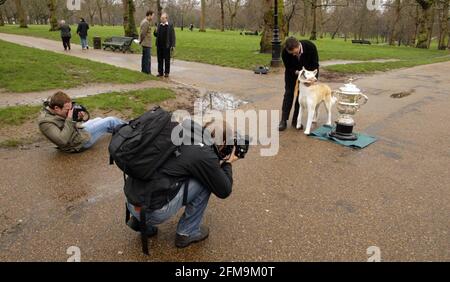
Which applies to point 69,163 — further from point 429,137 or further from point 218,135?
point 429,137


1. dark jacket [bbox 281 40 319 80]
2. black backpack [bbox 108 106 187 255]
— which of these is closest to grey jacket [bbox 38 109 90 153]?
black backpack [bbox 108 106 187 255]

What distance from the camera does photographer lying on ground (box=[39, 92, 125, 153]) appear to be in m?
5.26

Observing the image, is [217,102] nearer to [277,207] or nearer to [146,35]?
[146,35]

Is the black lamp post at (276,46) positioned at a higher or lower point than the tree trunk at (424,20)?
lower

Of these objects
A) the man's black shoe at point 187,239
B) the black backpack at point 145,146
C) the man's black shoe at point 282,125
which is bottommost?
the man's black shoe at point 187,239

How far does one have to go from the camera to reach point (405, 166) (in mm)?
5426

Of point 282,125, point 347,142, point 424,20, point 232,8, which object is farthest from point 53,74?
point 232,8

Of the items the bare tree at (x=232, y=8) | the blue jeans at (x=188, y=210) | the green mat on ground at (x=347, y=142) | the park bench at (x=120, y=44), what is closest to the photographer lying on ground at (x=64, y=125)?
the blue jeans at (x=188, y=210)

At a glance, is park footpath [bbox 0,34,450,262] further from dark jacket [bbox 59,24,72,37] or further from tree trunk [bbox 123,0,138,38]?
tree trunk [bbox 123,0,138,38]

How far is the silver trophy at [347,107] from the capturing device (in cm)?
613

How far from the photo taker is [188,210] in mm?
3354

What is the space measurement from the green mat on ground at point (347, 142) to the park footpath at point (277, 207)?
156mm

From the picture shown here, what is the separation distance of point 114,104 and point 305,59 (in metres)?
4.05

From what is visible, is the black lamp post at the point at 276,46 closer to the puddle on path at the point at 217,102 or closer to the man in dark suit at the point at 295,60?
the puddle on path at the point at 217,102
